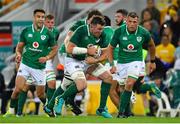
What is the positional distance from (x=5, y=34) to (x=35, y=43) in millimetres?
9081

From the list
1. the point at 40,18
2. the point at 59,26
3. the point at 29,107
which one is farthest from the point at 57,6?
the point at 40,18

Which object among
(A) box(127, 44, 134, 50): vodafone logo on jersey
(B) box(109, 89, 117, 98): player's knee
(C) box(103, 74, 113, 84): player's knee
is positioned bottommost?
(B) box(109, 89, 117, 98): player's knee

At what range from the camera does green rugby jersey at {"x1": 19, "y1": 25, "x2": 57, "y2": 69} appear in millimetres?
23344

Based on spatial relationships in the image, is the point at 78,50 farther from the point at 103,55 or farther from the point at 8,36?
the point at 8,36

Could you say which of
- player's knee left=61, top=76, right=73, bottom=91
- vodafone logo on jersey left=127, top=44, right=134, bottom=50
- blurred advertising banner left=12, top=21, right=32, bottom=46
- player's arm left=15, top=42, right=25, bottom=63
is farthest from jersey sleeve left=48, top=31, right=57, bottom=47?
blurred advertising banner left=12, top=21, right=32, bottom=46

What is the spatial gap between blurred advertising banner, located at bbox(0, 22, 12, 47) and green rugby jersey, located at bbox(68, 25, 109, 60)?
1046 cm

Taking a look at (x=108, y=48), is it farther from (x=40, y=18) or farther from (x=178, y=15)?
(x=178, y=15)

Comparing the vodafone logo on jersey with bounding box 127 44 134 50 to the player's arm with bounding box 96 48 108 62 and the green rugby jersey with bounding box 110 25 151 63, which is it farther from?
the player's arm with bounding box 96 48 108 62

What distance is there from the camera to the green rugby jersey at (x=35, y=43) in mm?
23344

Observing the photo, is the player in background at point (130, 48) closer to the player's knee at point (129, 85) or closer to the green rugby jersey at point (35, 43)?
the player's knee at point (129, 85)

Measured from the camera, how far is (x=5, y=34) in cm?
3234

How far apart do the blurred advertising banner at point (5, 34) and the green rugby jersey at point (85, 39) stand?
10.5 meters

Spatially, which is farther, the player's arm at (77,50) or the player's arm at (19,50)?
the player's arm at (19,50)

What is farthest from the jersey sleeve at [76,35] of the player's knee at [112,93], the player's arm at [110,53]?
the player's knee at [112,93]
